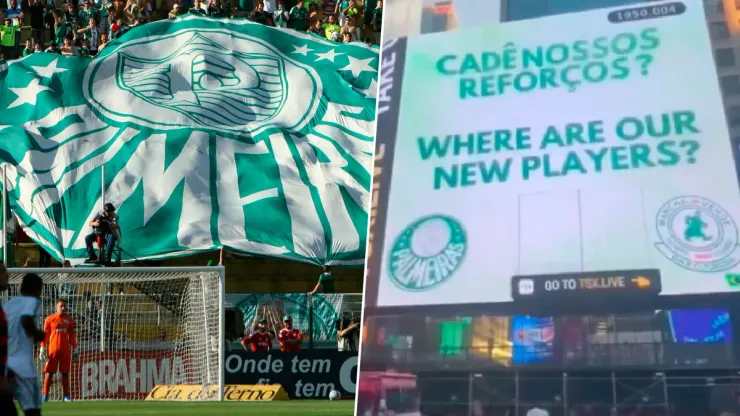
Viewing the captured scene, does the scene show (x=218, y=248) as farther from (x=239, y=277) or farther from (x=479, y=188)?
(x=479, y=188)

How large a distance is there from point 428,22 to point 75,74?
2671 centimetres

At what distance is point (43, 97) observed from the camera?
99.4 ft

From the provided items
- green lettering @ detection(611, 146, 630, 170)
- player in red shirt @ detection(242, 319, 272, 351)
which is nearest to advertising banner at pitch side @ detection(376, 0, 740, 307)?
green lettering @ detection(611, 146, 630, 170)

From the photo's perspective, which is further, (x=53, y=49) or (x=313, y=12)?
(x=313, y=12)

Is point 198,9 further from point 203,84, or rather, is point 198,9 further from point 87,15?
point 203,84

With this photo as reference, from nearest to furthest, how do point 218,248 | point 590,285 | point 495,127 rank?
point 590,285 < point 495,127 < point 218,248

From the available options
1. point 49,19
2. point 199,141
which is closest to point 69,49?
point 49,19

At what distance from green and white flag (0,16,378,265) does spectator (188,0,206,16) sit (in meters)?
0.81

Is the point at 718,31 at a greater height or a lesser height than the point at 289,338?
lesser

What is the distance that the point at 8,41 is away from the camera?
33.1 metres

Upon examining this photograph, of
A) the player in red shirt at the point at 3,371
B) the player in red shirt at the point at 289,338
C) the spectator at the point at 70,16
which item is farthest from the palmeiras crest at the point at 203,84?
the player in red shirt at the point at 3,371

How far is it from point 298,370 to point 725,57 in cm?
1788

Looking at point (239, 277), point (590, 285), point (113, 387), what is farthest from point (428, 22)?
point (239, 277)

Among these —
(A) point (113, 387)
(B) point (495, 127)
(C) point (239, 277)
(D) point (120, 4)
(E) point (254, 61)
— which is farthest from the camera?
(D) point (120, 4)
